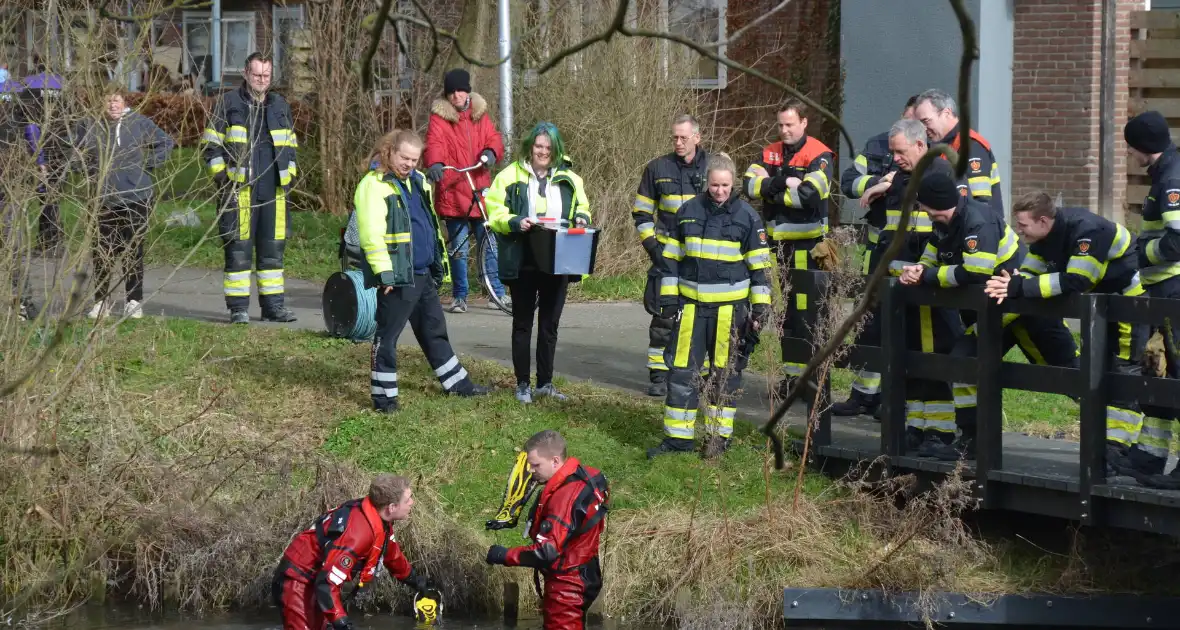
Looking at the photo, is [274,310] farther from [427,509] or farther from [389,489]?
[389,489]

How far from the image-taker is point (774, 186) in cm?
929

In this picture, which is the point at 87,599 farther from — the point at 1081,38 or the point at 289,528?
the point at 1081,38

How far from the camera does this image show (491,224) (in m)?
9.51

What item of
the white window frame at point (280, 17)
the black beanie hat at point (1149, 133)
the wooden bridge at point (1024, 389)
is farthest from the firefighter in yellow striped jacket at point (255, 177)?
the white window frame at point (280, 17)

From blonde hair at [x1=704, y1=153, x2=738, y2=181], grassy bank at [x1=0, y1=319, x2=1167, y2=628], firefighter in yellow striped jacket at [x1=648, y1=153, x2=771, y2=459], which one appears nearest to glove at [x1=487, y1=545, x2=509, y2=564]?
grassy bank at [x1=0, y1=319, x2=1167, y2=628]

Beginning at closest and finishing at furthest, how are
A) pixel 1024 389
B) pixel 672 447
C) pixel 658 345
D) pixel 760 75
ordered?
pixel 760 75
pixel 1024 389
pixel 672 447
pixel 658 345

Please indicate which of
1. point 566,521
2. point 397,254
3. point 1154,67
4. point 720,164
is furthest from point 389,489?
point 1154,67

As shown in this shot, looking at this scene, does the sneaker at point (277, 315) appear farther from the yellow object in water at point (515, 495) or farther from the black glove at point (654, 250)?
the yellow object in water at point (515, 495)

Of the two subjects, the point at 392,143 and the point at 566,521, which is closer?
the point at 566,521

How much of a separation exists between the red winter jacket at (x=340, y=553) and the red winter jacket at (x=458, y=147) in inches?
238

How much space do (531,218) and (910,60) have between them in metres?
8.41

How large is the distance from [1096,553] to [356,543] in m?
3.91

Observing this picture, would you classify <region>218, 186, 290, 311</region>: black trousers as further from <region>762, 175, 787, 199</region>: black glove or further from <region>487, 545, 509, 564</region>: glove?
<region>487, 545, 509, 564</region>: glove

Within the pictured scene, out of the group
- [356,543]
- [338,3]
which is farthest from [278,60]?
[356,543]
